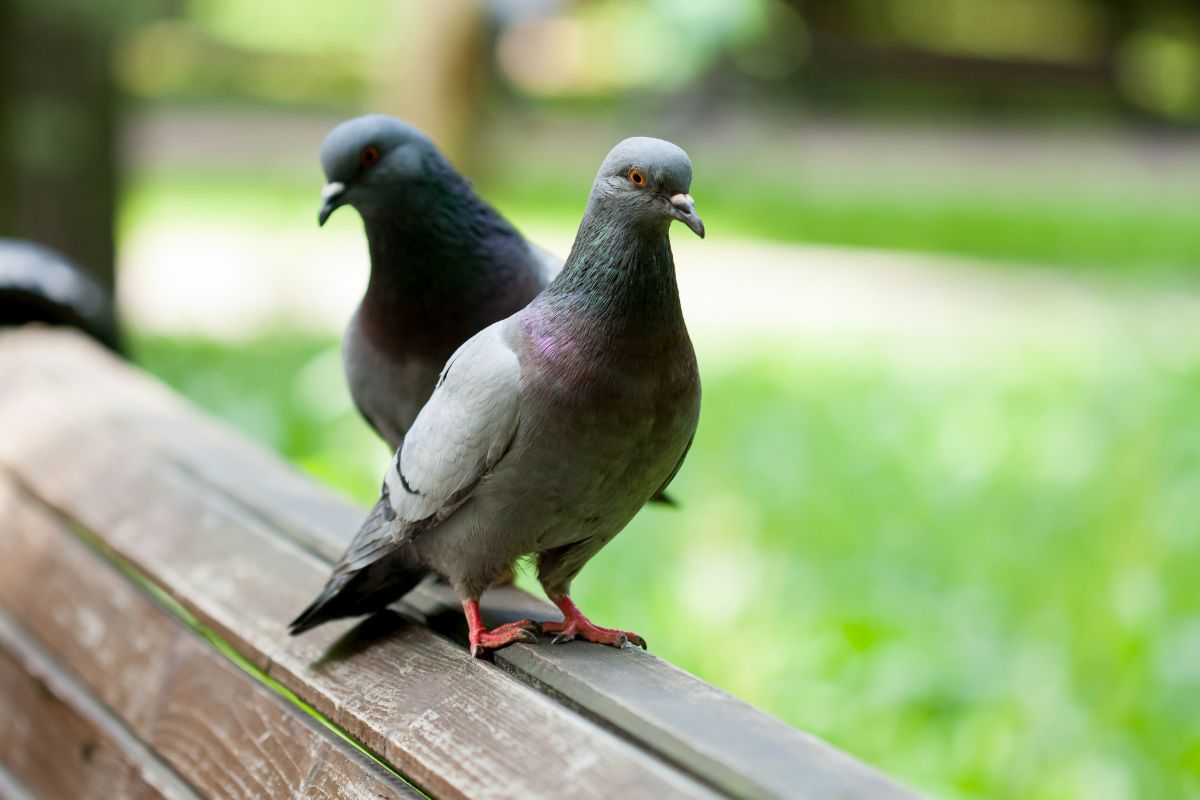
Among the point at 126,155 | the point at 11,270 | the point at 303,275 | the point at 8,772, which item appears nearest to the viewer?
the point at 8,772

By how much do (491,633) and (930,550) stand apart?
2644mm

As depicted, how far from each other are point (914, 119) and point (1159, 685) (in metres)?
13.4

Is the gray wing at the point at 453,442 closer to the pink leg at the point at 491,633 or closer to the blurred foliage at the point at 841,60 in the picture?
the pink leg at the point at 491,633

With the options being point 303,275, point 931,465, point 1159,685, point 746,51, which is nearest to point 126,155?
point 303,275

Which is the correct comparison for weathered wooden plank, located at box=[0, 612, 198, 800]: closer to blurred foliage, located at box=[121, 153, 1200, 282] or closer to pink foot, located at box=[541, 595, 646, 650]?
pink foot, located at box=[541, 595, 646, 650]

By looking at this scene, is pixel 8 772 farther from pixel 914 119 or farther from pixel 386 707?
pixel 914 119

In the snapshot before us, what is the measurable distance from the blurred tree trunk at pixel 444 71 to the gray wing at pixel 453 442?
206 inches

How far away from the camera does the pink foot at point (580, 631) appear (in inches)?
68.6

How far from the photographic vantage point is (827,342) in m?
6.53

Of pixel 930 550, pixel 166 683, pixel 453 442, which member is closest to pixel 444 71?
pixel 930 550

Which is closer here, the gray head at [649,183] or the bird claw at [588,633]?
the gray head at [649,183]

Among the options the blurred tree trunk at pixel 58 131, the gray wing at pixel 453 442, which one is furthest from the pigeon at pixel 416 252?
the blurred tree trunk at pixel 58 131

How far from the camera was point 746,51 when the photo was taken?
13.1 meters

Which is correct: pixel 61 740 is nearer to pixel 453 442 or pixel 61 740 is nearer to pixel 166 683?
pixel 166 683
